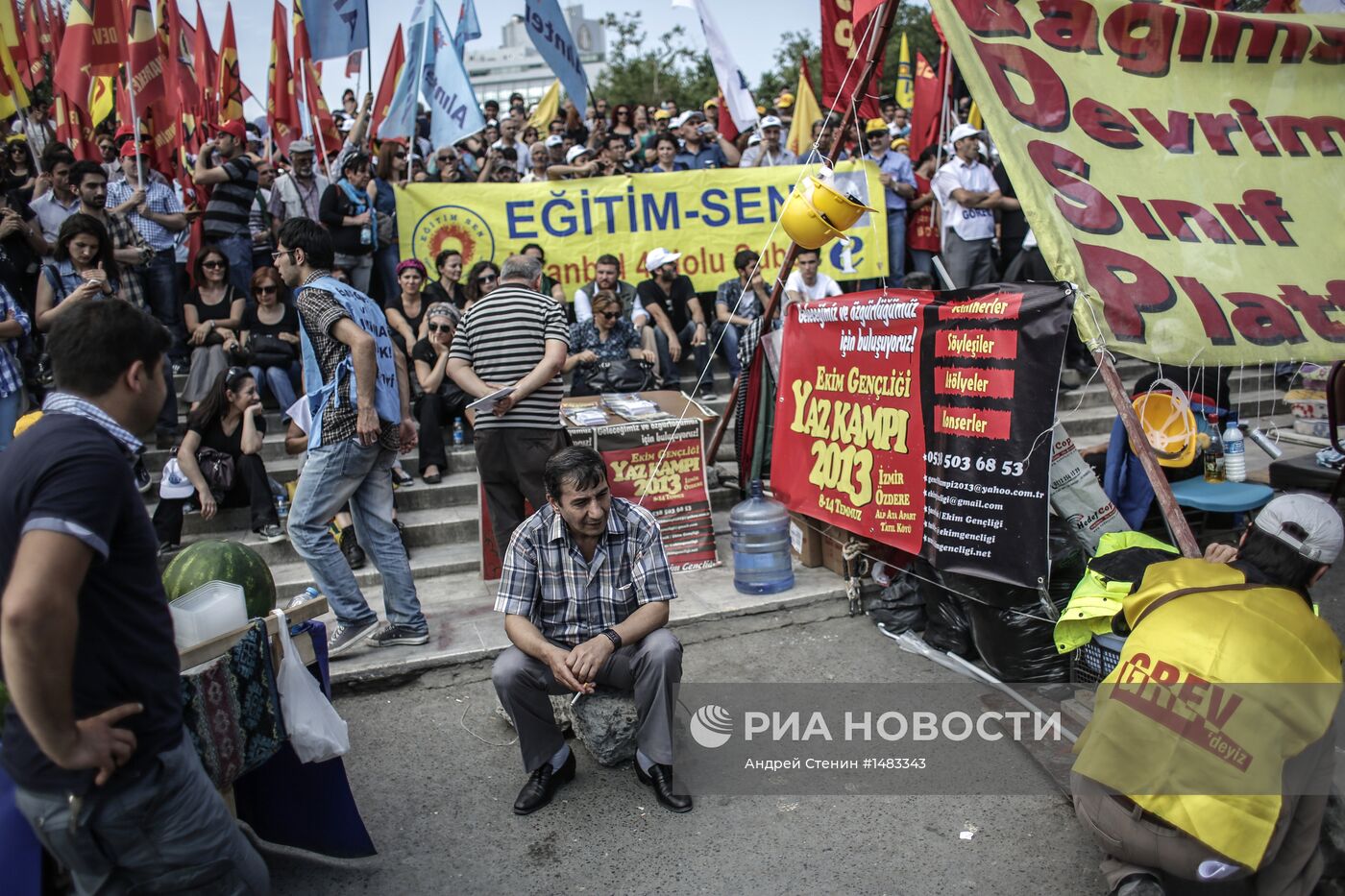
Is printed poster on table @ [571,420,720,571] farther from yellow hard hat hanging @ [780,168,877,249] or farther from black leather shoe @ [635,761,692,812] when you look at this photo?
black leather shoe @ [635,761,692,812]

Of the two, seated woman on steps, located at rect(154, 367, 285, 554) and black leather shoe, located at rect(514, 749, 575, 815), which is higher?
seated woman on steps, located at rect(154, 367, 285, 554)

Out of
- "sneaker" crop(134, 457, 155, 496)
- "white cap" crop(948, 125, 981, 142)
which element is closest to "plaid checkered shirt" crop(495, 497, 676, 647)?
"sneaker" crop(134, 457, 155, 496)

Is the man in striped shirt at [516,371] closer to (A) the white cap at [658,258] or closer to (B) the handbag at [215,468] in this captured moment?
(B) the handbag at [215,468]

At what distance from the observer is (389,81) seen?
36.5 ft

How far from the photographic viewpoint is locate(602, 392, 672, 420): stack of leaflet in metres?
6.92

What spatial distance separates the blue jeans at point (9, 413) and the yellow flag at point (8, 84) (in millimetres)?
3520

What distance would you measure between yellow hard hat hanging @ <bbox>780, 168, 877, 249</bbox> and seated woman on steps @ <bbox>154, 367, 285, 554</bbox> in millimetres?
3856

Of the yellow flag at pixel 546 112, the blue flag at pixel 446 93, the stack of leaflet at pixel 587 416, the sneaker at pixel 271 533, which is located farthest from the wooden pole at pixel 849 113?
→ the yellow flag at pixel 546 112

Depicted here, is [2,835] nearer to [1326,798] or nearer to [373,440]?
[373,440]

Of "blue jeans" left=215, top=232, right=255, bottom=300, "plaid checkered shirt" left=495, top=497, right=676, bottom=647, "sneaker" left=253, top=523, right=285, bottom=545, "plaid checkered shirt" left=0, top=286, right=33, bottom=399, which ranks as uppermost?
"blue jeans" left=215, top=232, right=255, bottom=300

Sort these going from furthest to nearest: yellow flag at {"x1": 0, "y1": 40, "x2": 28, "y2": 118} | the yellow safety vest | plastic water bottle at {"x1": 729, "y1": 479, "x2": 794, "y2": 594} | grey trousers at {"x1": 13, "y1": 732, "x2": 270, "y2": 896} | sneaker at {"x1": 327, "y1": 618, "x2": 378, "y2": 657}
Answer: yellow flag at {"x1": 0, "y1": 40, "x2": 28, "y2": 118}
plastic water bottle at {"x1": 729, "y1": 479, "x2": 794, "y2": 594}
sneaker at {"x1": 327, "y1": 618, "x2": 378, "y2": 657}
the yellow safety vest
grey trousers at {"x1": 13, "y1": 732, "x2": 270, "y2": 896}

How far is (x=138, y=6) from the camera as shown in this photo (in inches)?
330

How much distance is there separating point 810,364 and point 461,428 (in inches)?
129

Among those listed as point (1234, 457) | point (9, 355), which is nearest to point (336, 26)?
point (9, 355)
